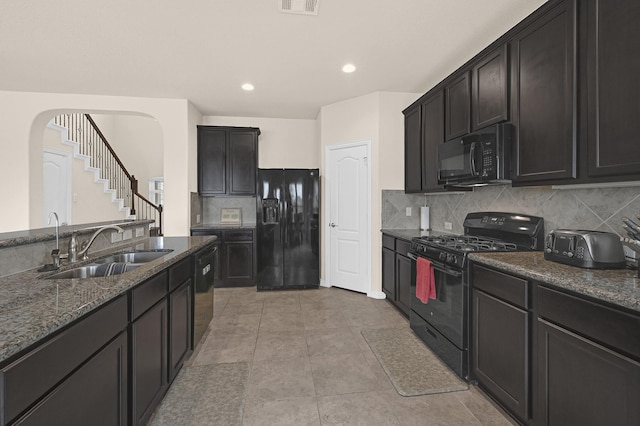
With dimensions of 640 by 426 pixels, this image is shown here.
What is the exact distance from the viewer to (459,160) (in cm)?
265

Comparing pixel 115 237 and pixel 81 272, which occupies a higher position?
pixel 115 237

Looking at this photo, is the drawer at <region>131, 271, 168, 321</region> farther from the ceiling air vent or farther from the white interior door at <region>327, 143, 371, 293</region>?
the white interior door at <region>327, 143, 371, 293</region>

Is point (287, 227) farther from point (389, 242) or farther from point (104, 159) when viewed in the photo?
point (104, 159)

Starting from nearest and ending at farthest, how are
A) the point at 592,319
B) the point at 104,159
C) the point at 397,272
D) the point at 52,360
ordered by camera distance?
the point at 52,360 < the point at 592,319 < the point at 397,272 < the point at 104,159

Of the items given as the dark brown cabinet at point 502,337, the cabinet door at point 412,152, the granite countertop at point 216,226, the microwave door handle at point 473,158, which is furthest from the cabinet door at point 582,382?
the granite countertop at point 216,226

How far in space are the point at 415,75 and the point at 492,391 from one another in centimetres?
320

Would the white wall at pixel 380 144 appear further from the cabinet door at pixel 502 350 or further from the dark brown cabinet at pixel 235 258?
the cabinet door at pixel 502 350

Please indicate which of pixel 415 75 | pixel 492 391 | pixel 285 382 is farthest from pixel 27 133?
pixel 492 391

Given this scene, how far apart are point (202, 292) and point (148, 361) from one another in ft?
3.38

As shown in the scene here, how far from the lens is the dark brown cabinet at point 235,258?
14.9 ft

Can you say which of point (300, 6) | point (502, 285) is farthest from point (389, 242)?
point (300, 6)

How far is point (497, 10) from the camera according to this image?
7.55 feet

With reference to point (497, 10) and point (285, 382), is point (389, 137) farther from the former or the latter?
point (285, 382)

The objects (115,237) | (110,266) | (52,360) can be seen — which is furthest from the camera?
(115,237)
